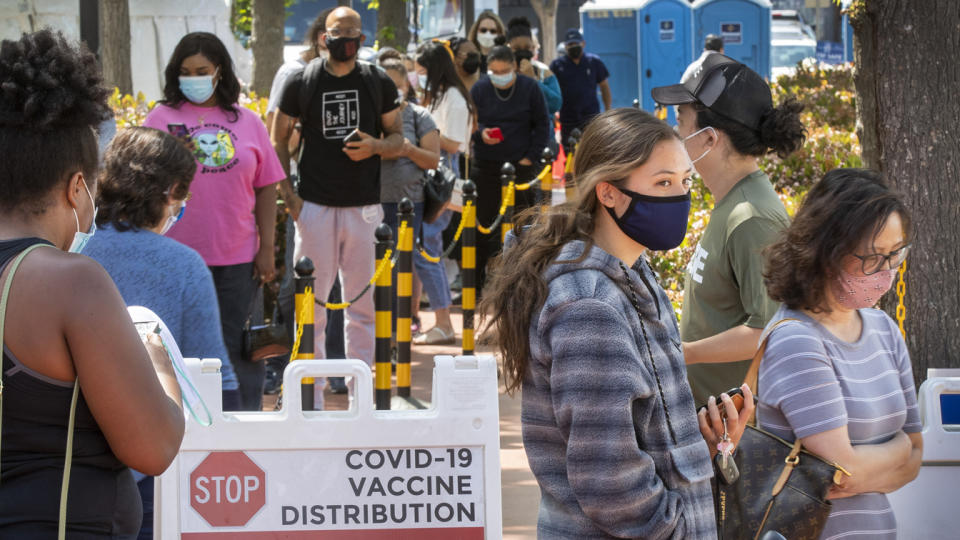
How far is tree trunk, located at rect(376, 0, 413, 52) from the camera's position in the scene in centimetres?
1748

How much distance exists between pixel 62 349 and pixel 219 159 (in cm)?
436

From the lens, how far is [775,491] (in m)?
3.41

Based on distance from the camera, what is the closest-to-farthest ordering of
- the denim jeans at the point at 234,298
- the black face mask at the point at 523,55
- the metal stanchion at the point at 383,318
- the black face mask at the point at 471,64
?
1. the denim jeans at the point at 234,298
2. the metal stanchion at the point at 383,318
3. the black face mask at the point at 471,64
4. the black face mask at the point at 523,55

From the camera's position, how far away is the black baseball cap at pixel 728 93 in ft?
13.2

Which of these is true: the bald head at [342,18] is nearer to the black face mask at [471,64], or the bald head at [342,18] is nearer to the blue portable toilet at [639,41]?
the black face mask at [471,64]

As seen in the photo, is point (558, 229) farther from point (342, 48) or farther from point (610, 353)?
point (342, 48)

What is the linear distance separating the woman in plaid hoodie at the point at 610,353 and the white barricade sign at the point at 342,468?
109cm

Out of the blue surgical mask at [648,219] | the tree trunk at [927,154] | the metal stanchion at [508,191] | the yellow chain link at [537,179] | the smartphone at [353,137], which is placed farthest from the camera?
the yellow chain link at [537,179]

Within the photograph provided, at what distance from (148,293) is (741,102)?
204 centimetres

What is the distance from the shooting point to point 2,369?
237 centimetres

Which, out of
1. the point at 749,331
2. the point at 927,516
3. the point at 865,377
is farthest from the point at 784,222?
the point at 927,516

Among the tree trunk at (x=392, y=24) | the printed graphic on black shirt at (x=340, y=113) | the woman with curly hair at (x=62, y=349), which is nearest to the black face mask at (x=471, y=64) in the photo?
the printed graphic on black shirt at (x=340, y=113)

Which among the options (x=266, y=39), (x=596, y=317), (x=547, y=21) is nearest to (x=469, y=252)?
(x=596, y=317)

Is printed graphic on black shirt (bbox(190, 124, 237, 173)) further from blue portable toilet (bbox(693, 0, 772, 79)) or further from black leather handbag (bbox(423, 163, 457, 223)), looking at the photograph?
blue portable toilet (bbox(693, 0, 772, 79))
